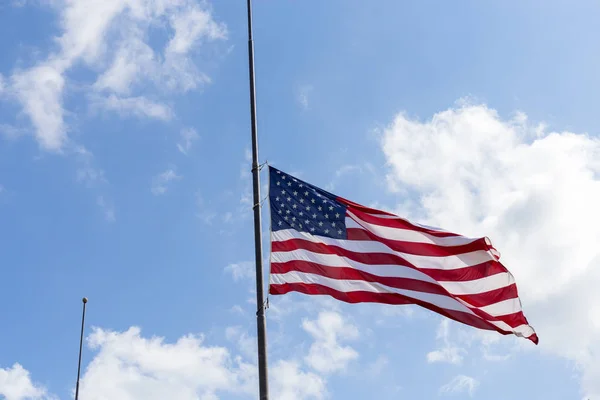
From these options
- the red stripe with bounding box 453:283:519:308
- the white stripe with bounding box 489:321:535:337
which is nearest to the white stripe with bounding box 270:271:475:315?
the red stripe with bounding box 453:283:519:308

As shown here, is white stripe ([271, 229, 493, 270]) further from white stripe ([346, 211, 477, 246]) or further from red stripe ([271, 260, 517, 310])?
red stripe ([271, 260, 517, 310])

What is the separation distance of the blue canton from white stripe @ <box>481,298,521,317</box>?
12.2ft

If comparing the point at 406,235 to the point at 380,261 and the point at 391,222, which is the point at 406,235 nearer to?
the point at 391,222

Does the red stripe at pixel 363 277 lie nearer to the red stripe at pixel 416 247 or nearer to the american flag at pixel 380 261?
the american flag at pixel 380 261

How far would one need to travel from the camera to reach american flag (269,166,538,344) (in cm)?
1661

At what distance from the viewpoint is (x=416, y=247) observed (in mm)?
17531

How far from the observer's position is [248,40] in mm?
18391

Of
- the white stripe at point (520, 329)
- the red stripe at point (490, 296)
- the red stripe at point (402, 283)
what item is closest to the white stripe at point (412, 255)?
the red stripe at point (402, 283)

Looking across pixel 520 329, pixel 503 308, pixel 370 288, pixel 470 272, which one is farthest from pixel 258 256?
pixel 520 329

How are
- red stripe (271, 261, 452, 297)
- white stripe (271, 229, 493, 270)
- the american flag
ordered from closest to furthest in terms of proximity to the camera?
1. the american flag
2. red stripe (271, 261, 452, 297)
3. white stripe (271, 229, 493, 270)

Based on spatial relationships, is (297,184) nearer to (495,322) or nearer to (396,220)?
(396,220)

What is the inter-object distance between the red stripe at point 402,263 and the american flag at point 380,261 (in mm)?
23

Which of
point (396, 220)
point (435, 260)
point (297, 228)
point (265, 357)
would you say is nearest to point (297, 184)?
point (297, 228)

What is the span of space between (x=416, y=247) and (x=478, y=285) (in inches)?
65.9
